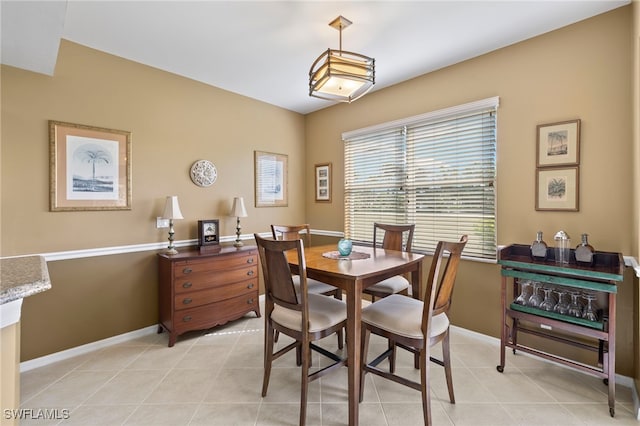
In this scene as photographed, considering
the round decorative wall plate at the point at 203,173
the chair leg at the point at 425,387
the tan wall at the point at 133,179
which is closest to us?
the chair leg at the point at 425,387

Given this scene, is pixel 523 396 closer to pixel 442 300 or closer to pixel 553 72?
pixel 442 300

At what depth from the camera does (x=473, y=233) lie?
2957 mm

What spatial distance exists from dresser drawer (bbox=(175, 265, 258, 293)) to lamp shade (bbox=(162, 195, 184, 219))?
649 mm

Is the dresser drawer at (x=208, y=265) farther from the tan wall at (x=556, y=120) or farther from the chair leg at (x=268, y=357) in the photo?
the tan wall at (x=556, y=120)

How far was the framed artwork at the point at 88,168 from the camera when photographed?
2.55 meters

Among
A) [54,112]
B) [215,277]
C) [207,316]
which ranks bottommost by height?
[207,316]

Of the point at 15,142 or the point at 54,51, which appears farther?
the point at 15,142

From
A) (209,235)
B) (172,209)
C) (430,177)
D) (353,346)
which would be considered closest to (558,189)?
(430,177)

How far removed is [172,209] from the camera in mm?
3025

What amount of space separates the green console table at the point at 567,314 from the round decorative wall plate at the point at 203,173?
316 centimetres

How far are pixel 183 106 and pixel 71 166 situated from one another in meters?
1.27

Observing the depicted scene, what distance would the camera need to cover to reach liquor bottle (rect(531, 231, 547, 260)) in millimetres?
2309

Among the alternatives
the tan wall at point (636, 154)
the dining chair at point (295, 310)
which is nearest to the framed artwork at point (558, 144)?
the tan wall at point (636, 154)

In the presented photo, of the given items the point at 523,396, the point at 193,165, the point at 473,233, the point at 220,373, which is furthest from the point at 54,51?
the point at 523,396
